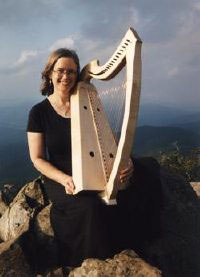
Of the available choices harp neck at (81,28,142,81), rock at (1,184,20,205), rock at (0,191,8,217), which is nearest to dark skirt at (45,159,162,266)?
harp neck at (81,28,142,81)

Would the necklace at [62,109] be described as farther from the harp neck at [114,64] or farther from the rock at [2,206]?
the rock at [2,206]

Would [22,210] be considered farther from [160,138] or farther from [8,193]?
[160,138]

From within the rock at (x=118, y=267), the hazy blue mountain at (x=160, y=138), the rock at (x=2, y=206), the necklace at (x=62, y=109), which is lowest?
the hazy blue mountain at (x=160, y=138)

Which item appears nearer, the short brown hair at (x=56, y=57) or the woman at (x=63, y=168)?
the woman at (x=63, y=168)

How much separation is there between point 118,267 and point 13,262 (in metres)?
1.08

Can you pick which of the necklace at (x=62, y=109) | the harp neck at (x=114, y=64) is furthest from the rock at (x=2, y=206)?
the harp neck at (x=114, y=64)

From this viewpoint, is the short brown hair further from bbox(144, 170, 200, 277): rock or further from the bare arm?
bbox(144, 170, 200, 277): rock

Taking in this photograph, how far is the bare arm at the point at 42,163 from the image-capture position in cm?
360

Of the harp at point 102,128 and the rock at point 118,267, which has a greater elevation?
the harp at point 102,128

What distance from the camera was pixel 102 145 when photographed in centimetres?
386

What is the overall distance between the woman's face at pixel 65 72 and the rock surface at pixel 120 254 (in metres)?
1.56

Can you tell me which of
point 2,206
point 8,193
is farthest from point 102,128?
point 8,193

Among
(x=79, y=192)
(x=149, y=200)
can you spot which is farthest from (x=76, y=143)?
(x=149, y=200)

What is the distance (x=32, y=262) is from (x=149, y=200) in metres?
1.29
